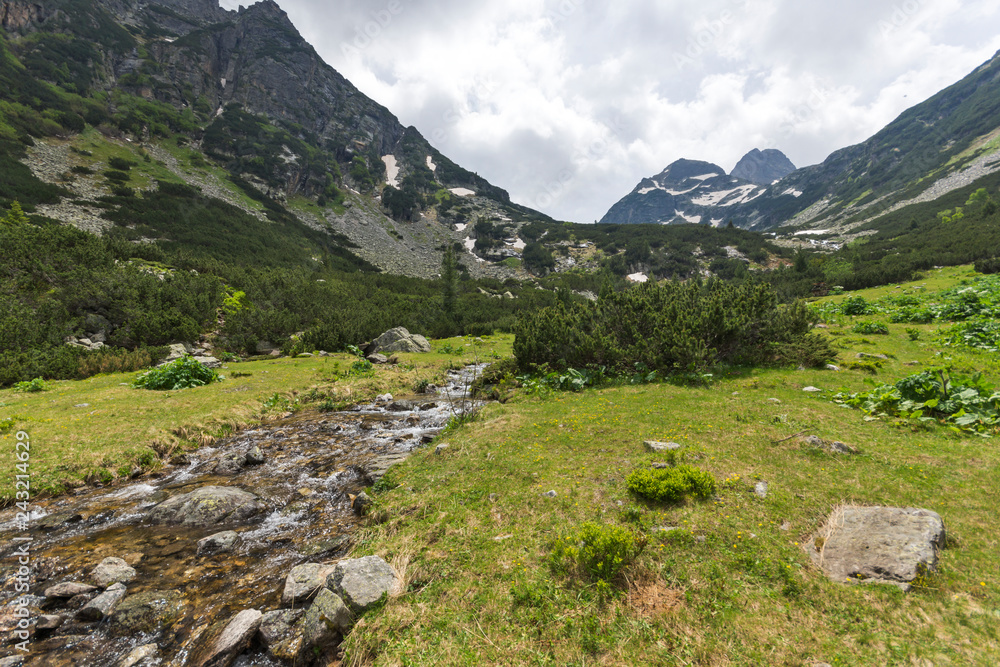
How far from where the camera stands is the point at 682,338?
58.9 ft

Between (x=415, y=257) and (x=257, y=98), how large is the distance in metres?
101

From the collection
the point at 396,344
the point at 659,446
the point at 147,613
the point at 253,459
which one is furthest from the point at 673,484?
the point at 396,344

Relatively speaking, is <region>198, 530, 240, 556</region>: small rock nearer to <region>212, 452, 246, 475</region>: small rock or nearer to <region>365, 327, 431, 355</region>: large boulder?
<region>212, 452, 246, 475</region>: small rock

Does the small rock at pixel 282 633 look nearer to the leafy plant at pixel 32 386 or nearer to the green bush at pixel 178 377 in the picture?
the green bush at pixel 178 377

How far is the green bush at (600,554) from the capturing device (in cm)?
575

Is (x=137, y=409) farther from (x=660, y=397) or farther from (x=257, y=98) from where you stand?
(x=257, y=98)

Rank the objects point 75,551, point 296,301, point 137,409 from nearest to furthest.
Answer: point 75,551
point 137,409
point 296,301

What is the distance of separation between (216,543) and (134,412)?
1086 centimetres

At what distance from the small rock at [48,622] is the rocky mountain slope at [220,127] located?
69.3 metres

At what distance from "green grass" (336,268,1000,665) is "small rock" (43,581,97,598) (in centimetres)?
451

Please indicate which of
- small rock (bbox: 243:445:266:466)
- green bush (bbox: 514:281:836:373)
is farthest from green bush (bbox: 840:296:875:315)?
small rock (bbox: 243:445:266:466)

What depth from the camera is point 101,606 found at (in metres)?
6.01

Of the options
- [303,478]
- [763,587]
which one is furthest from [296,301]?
[763,587]

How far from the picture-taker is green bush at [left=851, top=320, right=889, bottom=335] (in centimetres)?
2137
